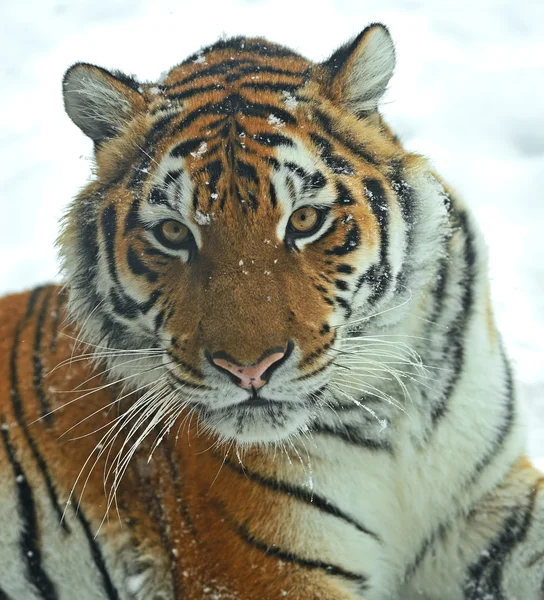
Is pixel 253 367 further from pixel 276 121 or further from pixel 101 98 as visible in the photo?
pixel 101 98

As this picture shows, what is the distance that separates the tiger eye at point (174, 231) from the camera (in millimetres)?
1680

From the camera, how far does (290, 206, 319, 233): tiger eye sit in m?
1.64

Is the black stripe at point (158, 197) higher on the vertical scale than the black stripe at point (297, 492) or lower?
higher

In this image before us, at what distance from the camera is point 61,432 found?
6.89 ft

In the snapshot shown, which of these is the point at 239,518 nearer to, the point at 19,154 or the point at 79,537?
the point at 79,537

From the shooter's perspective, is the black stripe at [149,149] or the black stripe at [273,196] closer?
the black stripe at [273,196]

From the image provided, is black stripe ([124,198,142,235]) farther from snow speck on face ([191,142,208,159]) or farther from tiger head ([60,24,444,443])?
snow speck on face ([191,142,208,159])

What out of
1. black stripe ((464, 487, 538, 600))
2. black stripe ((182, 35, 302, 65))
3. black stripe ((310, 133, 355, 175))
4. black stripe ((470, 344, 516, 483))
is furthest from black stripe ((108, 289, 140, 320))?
black stripe ((464, 487, 538, 600))

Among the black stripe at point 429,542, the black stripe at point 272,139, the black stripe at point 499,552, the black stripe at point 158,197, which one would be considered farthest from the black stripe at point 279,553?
the black stripe at point 272,139

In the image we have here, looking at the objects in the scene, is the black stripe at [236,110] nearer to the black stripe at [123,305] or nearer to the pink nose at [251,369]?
the black stripe at [123,305]

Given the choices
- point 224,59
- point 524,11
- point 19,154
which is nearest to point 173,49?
point 19,154

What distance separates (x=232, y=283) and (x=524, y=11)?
3.55 metres

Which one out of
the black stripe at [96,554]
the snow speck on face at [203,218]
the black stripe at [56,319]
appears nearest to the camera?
the snow speck on face at [203,218]

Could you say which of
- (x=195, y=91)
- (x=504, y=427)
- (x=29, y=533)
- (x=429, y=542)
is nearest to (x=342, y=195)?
(x=195, y=91)
